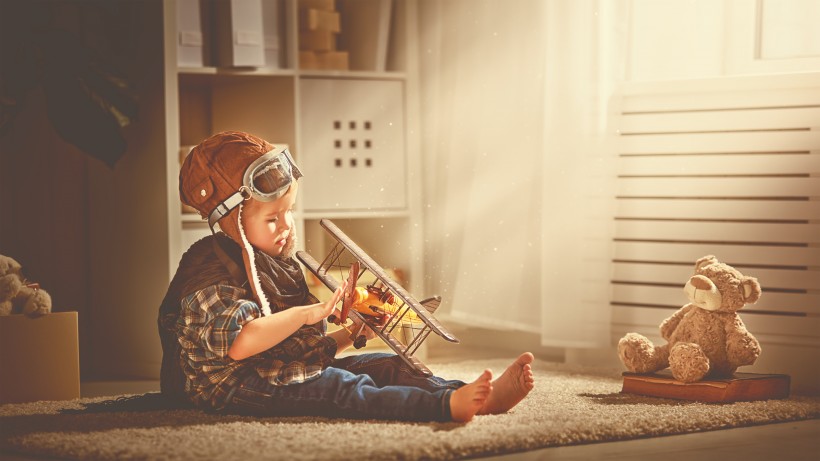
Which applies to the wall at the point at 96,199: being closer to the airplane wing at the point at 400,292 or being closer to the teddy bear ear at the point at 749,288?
the airplane wing at the point at 400,292

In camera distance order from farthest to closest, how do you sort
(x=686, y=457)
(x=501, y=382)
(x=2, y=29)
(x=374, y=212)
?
(x=374, y=212)
(x=2, y=29)
(x=501, y=382)
(x=686, y=457)

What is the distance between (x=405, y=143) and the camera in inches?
110

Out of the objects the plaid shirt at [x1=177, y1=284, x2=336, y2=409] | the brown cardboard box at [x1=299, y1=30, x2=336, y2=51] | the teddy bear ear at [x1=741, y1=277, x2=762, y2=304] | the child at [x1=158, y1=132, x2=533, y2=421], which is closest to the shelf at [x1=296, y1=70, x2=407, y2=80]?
the brown cardboard box at [x1=299, y1=30, x2=336, y2=51]

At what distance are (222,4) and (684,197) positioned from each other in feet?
3.76

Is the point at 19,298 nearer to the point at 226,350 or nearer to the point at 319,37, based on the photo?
the point at 226,350

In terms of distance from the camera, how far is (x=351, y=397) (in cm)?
179

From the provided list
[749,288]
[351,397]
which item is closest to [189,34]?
[351,397]

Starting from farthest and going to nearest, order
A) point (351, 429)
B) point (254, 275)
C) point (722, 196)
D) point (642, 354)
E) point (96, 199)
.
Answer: point (96, 199) < point (722, 196) < point (642, 354) < point (254, 275) < point (351, 429)

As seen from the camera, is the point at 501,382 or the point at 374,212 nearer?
the point at 501,382

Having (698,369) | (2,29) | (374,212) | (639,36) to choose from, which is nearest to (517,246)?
(374,212)

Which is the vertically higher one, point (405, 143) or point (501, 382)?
point (405, 143)

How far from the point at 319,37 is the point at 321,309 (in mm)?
1193

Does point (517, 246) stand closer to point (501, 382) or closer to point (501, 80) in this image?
point (501, 80)

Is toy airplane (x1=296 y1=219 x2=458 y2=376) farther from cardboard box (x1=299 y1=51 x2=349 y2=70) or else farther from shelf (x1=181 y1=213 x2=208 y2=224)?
cardboard box (x1=299 y1=51 x2=349 y2=70)
